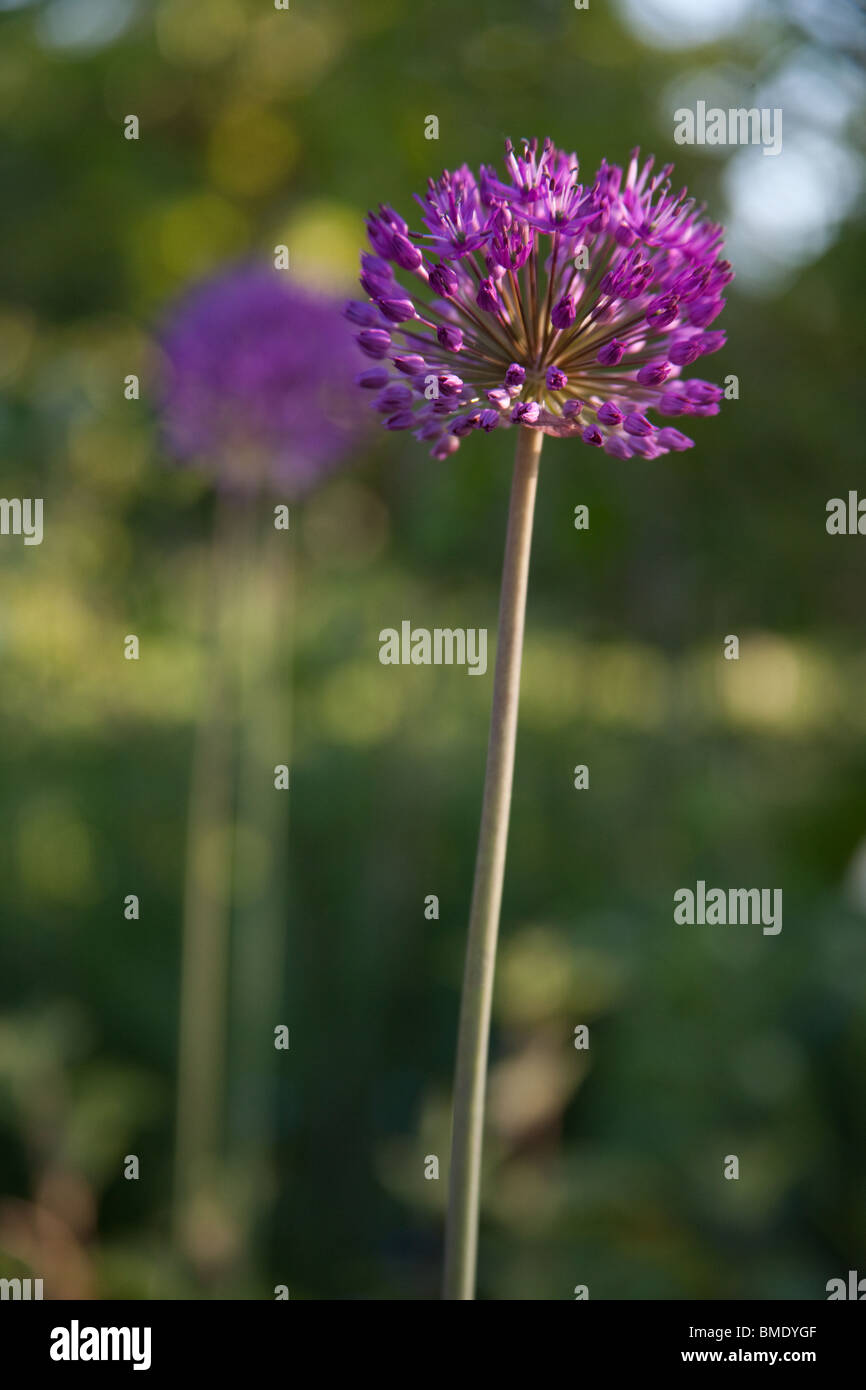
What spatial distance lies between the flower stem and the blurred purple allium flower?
120 centimetres

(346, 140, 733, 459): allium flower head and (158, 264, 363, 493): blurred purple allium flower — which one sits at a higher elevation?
(158, 264, 363, 493): blurred purple allium flower

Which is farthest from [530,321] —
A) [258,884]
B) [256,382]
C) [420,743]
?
[420,743]

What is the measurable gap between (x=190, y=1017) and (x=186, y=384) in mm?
901

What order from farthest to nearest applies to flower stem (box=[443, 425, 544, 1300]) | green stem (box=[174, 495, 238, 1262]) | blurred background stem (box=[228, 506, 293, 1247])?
1. blurred background stem (box=[228, 506, 293, 1247])
2. green stem (box=[174, 495, 238, 1262])
3. flower stem (box=[443, 425, 544, 1300])

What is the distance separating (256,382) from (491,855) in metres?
1.28

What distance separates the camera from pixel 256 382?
1708mm

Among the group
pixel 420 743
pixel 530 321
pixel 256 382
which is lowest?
pixel 530 321

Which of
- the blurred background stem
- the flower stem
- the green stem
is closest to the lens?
the flower stem

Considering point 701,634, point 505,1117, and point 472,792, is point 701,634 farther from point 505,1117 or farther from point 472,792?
point 505,1117

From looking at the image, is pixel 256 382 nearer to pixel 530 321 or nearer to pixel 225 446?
pixel 225 446

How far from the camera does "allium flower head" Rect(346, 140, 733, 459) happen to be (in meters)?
0.63

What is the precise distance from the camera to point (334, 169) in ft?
7.13

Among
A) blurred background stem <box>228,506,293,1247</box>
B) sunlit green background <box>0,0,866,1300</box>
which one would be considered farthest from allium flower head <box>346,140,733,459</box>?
blurred background stem <box>228,506,293,1247</box>

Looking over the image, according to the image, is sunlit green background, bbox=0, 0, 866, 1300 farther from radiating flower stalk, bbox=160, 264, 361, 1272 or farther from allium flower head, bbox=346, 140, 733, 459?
allium flower head, bbox=346, 140, 733, 459
